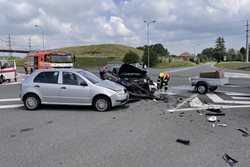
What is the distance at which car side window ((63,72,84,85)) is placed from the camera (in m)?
8.21

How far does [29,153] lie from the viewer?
4.39m

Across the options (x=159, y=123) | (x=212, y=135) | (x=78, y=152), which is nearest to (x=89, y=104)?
(x=159, y=123)

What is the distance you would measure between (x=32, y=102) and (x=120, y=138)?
180 inches

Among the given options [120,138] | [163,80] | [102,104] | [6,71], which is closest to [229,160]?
[120,138]

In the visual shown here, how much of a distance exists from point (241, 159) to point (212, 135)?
4.38ft

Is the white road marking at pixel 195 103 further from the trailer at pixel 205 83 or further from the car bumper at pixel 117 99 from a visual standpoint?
the car bumper at pixel 117 99

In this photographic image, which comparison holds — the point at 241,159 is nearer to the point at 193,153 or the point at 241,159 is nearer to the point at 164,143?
the point at 193,153

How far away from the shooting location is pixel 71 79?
828 cm

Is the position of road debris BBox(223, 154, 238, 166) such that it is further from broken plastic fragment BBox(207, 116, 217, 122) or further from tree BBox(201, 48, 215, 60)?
tree BBox(201, 48, 215, 60)

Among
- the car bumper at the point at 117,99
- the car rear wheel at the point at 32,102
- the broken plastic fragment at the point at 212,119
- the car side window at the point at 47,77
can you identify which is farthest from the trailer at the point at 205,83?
the car rear wheel at the point at 32,102

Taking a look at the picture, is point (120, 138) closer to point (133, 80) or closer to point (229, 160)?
point (229, 160)

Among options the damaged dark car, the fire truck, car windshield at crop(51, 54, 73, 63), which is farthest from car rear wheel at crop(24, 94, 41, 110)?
car windshield at crop(51, 54, 73, 63)

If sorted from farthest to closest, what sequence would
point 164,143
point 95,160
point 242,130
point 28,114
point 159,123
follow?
point 28,114
point 159,123
point 242,130
point 164,143
point 95,160

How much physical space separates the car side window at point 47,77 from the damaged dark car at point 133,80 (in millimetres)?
3380
